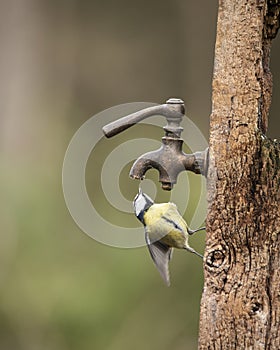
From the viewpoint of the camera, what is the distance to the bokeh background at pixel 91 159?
2.99 meters

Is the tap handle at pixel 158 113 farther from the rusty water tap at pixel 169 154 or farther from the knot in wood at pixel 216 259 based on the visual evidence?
the knot in wood at pixel 216 259

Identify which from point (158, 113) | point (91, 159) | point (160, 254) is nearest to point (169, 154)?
point (158, 113)

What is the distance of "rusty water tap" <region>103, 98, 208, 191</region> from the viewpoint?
53.2 inches

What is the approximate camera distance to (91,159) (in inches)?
137

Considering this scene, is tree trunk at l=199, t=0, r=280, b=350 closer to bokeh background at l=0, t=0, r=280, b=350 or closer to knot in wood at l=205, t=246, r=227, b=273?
knot in wood at l=205, t=246, r=227, b=273

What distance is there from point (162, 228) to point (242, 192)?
0.48 ft

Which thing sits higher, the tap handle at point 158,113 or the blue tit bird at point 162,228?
the tap handle at point 158,113

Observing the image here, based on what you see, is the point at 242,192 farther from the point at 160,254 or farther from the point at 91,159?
the point at 91,159

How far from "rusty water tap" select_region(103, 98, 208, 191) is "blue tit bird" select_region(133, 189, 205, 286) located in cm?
5

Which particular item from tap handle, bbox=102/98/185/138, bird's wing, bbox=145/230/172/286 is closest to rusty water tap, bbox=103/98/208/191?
tap handle, bbox=102/98/185/138

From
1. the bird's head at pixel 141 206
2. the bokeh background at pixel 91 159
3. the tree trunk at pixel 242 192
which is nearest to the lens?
the tree trunk at pixel 242 192

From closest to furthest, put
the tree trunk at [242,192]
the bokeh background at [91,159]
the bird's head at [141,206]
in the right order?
the tree trunk at [242,192] < the bird's head at [141,206] < the bokeh background at [91,159]

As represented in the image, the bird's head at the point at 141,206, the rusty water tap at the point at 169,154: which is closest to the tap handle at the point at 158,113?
the rusty water tap at the point at 169,154

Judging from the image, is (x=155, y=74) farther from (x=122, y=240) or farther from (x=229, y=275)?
(x=229, y=275)
